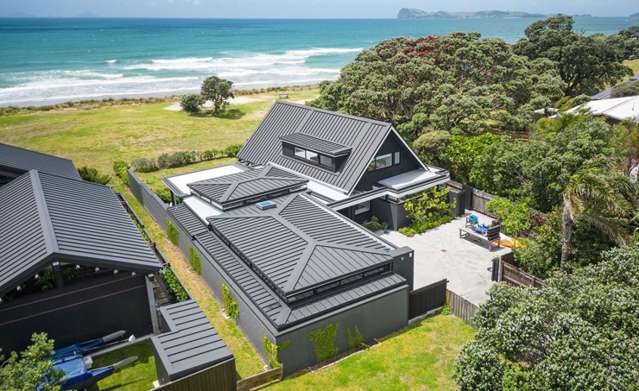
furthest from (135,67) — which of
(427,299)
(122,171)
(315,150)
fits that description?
(427,299)

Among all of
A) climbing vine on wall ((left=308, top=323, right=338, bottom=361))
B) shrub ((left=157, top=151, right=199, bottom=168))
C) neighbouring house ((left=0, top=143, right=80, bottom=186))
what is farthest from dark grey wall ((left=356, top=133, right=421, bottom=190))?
shrub ((left=157, top=151, right=199, bottom=168))

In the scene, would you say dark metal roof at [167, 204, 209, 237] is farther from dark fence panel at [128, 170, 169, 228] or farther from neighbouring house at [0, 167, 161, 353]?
neighbouring house at [0, 167, 161, 353]

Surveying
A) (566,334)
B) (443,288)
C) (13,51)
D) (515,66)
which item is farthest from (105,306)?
(13,51)

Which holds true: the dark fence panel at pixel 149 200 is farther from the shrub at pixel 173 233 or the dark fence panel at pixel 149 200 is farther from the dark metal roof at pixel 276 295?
the dark metal roof at pixel 276 295

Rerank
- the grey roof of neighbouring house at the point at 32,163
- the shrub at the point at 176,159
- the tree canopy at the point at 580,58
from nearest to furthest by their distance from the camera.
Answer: the grey roof of neighbouring house at the point at 32,163 < the shrub at the point at 176,159 < the tree canopy at the point at 580,58

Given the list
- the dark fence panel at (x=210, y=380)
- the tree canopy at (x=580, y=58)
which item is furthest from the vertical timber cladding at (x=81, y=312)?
the tree canopy at (x=580, y=58)
